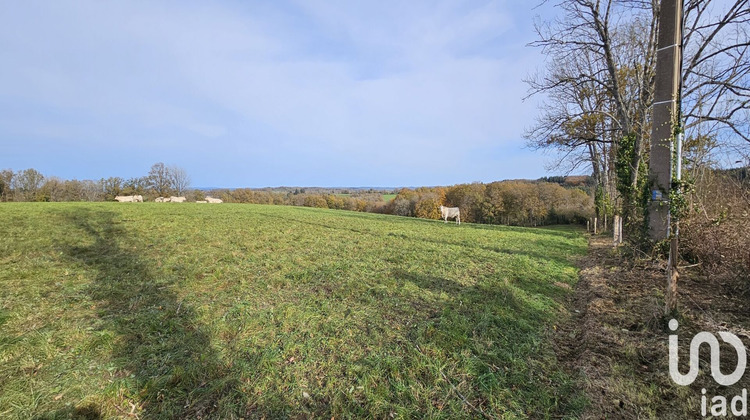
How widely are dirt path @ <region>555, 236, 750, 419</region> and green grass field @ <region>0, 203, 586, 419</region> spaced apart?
26 cm

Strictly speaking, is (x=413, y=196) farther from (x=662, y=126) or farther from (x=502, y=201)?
(x=662, y=126)

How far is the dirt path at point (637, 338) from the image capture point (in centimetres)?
233

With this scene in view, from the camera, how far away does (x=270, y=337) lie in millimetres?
3299

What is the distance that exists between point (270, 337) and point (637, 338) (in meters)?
4.33

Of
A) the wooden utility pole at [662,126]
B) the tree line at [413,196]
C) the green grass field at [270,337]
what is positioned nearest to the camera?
the green grass field at [270,337]

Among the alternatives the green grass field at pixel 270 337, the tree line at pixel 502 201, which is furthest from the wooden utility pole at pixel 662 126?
the tree line at pixel 502 201

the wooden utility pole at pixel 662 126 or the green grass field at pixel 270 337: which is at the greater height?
the wooden utility pole at pixel 662 126

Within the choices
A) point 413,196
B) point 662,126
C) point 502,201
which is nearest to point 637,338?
point 662,126

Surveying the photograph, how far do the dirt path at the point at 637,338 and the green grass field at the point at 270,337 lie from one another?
26 cm

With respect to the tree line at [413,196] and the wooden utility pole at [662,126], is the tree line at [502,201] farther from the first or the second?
the wooden utility pole at [662,126]

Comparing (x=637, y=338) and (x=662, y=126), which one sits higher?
(x=662, y=126)

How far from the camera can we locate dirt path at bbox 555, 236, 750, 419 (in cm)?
233

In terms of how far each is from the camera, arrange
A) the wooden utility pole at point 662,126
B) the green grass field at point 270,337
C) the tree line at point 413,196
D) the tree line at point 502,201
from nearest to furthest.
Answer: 1. the green grass field at point 270,337
2. the wooden utility pole at point 662,126
3. the tree line at point 413,196
4. the tree line at point 502,201

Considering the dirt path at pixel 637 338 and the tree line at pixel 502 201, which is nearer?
the dirt path at pixel 637 338
